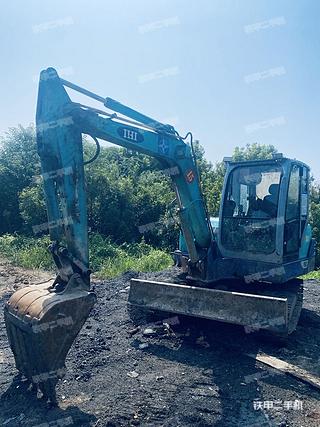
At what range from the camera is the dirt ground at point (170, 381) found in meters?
3.54

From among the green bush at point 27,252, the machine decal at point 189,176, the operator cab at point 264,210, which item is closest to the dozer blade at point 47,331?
the machine decal at point 189,176

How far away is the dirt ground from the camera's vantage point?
3.54m

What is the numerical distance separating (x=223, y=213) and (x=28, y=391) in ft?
11.2

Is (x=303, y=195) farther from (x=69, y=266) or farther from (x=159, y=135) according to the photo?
(x=69, y=266)

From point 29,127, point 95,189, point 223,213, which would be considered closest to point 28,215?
point 95,189

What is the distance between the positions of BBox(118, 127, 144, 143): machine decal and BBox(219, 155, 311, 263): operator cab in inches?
65.1

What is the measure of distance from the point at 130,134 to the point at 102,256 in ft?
A: 27.3

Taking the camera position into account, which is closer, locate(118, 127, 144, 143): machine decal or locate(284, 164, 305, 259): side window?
locate(118, 127, 144, 143): machine decal

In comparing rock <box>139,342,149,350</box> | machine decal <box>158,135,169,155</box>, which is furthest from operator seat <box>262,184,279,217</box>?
rock <box>139,342,149,350</box>

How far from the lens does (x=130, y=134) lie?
4672mm

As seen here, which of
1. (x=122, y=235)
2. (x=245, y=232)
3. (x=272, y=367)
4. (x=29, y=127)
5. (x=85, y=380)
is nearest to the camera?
(x=85, y=380)

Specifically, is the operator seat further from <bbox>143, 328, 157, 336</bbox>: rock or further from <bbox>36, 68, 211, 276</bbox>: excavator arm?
<bbox>36, 68, 211, 276</bbox>: excavator arm

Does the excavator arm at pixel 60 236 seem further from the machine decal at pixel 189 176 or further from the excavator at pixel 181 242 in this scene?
the machine decal at pixel 189 176

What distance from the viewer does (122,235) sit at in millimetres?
15711
